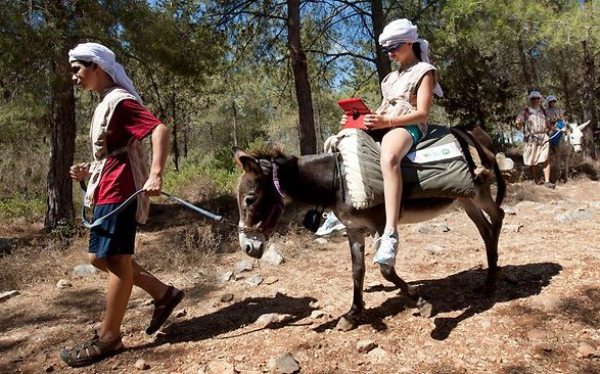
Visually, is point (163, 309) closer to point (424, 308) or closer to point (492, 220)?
point (424, 308)

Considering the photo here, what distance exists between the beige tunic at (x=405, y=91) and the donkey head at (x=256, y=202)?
892 millimetres

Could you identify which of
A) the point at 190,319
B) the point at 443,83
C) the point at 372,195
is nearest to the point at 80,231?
the point at 190,319

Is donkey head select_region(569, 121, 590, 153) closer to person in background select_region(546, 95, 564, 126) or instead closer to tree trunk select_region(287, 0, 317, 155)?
person in background select_region(546, 95, 564, 126)

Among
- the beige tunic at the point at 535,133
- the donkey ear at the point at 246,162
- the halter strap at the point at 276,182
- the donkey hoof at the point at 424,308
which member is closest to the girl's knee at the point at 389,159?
the halter strap at the point at 276,182

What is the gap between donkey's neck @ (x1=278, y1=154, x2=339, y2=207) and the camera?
128 inches

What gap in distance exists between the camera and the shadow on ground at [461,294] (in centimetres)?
322

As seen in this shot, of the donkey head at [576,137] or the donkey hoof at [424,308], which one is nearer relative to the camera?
the donkey hoof at [424,308]

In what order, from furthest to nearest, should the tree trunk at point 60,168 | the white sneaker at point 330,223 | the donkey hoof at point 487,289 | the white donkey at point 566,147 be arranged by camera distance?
1. the white donkey at point 566,147
2. the tree trunk at point 60,168
3. the white sneaker at point 330,223
4. the donkey hoof at point 487,289

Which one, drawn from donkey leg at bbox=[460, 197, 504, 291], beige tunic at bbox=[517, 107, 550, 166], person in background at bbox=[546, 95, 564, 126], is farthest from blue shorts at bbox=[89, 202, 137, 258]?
person in background at bbox=[546, 95, 564, 126]

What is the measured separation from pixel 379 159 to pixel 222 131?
3540 centimetres

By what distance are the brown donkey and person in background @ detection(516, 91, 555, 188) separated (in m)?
7.08

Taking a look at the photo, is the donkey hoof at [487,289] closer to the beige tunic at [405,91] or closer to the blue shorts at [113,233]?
the beige tunic at [405,91]

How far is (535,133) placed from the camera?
9672mm

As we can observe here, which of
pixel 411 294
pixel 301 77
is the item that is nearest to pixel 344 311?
pixel 411 294
